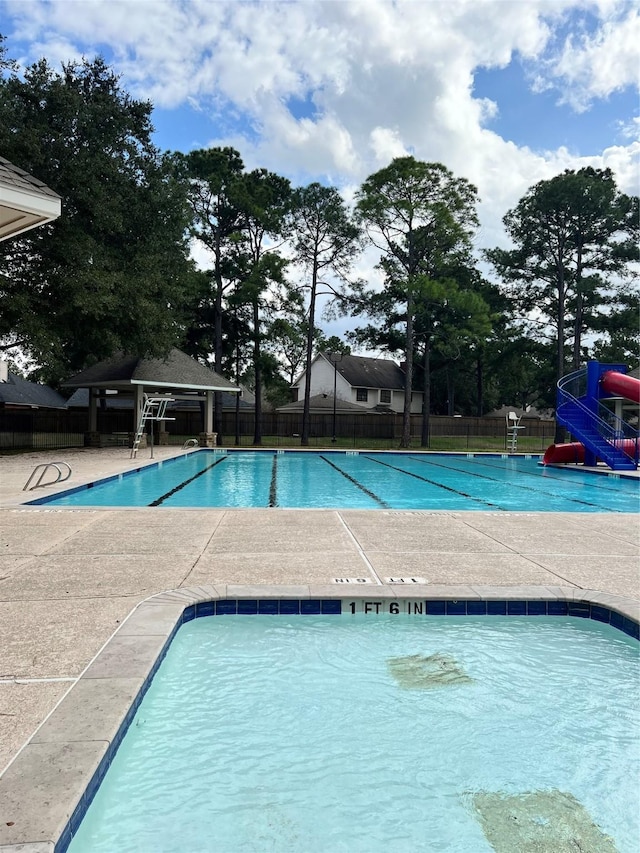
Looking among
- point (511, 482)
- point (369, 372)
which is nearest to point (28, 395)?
point (369, 372)

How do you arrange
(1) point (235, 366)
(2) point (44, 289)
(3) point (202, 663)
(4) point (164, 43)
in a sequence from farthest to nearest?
(1) point (235, 366) < (2) point (44, 289) < (4) point (164, 43) < (3) point (202, 663)

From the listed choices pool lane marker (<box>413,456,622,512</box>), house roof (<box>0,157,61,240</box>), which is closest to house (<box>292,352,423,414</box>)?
pool lane marker (<box>413,456,622,512</box>)

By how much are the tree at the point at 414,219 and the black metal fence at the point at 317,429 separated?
7026mm

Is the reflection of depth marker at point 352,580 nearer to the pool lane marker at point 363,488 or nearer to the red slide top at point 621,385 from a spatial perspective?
the pool lane marker at point 363,488

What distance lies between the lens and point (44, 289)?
64.6 ft

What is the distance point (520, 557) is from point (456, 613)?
1.83 m

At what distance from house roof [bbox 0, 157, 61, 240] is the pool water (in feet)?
14.5

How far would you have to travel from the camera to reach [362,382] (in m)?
44.9

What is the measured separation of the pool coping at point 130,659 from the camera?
2.10m

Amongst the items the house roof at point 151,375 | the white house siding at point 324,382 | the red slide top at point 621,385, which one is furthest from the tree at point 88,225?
the white house siding at point 324,382

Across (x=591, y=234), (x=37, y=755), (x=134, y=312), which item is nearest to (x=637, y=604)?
(x=37, y=755)

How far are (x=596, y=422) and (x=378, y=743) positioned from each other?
18.5 metres

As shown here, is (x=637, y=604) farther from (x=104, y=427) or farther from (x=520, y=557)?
(x=104, y=427)

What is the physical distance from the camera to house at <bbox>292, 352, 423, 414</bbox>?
4494 centimetres
